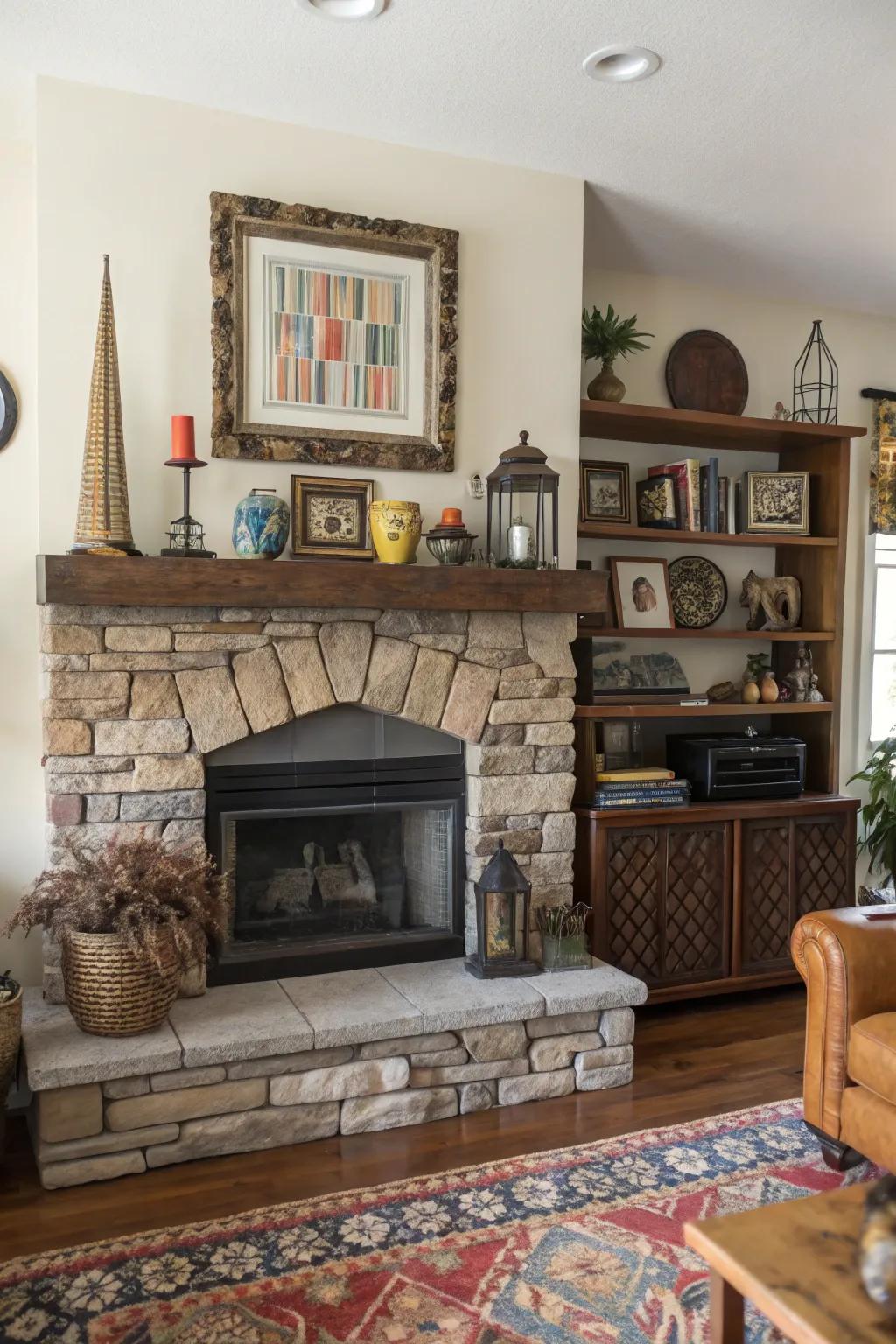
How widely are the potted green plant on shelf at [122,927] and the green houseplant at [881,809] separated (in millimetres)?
2941

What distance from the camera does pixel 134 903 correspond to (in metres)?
2.74

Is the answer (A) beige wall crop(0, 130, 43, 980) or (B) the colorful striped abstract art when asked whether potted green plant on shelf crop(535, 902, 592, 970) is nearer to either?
(A) beige wall crop(0, 130, 43, 980)

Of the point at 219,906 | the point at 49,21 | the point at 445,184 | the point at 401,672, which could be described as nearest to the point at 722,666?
the point at 401,672

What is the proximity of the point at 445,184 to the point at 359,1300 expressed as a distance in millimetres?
3034

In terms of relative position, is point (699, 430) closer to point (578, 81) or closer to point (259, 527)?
point (578, 81)

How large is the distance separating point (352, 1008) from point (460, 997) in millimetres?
324

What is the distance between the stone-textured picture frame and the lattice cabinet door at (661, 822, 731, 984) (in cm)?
163

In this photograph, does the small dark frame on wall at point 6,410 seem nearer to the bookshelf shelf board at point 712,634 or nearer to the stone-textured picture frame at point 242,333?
the stone-textured picture frame at point 242,333

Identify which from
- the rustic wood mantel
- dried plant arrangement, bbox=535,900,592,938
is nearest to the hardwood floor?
dried plant arrangement, bbox=535,900,592,938

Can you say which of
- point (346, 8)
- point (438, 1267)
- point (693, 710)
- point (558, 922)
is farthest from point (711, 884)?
point (346, 8)

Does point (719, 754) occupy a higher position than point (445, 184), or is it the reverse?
point (445, 184)

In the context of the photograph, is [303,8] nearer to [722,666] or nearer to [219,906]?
[219,906]

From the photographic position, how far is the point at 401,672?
3316 mm

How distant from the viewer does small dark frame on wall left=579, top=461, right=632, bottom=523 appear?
13.7 feet
